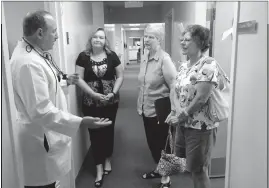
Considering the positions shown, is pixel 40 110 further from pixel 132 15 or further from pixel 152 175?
pixel 132 15

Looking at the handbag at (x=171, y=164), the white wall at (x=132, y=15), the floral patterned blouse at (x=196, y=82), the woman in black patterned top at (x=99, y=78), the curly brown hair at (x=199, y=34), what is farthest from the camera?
the white wall at (x=132, y=15)

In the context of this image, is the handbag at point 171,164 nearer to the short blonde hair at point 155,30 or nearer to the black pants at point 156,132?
the black pants at point 156,132

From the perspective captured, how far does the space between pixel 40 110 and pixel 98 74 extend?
1.06 metres

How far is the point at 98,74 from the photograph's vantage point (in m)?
2.05

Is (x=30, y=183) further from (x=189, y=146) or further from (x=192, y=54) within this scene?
(x=192, y=54)

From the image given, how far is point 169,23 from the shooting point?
4492mm

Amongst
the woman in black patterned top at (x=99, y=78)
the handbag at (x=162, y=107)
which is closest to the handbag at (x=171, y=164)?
the handbag at (x=162, y=107)

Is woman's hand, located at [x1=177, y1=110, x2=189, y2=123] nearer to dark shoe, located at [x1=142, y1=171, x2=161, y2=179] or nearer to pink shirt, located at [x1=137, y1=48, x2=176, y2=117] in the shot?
pink shirt, located at [x1=137, y1=48, x2=176, y2=117]

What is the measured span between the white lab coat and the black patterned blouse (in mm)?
810

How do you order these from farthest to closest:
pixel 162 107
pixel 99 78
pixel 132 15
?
1. pixel 132 15
2. pixel 99 78
3. pixel 162 107

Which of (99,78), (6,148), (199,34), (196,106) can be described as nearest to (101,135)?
(99,78)

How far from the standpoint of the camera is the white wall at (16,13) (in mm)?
1617

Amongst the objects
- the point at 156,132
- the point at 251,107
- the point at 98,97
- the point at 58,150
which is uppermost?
the point at 251,107

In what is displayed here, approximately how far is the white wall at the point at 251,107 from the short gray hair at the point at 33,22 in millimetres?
952
